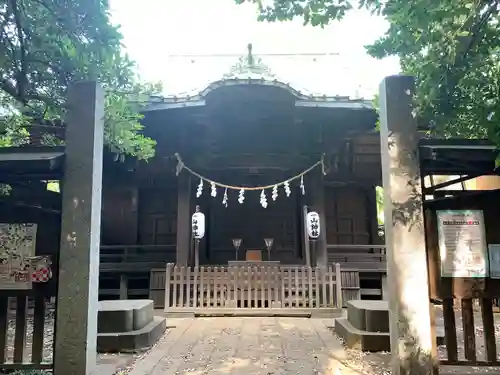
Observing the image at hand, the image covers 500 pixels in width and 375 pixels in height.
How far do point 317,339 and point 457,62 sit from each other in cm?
521

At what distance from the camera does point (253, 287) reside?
11.5m

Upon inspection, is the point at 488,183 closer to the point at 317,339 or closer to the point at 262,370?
the point at 317,339

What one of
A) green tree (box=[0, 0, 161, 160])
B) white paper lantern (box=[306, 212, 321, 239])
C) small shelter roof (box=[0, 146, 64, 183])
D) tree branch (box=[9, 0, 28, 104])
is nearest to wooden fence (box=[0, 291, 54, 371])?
small shelter roof (box=[0, 146, 64, 183])

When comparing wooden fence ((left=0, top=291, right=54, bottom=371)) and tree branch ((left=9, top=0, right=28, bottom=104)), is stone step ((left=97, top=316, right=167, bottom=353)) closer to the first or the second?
wooden fence ((left=0, top=291, right=54, bottom=371))

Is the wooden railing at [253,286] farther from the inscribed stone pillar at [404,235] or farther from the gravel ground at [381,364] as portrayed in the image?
the inscribed stone pillar at [404,235]

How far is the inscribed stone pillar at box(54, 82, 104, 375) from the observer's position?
4.89m

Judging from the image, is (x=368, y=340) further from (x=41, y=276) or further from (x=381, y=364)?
(x=41, y=276)

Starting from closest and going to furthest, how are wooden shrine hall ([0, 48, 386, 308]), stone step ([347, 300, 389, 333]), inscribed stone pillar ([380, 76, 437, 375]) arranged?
1. inscribed stone pillar ([380, 76, 437, 375])
2. stone step ([347, 300, 389, 333])
3. wooden shrine hall ([0, 48, 386, 308])

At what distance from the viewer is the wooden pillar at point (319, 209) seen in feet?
42.3

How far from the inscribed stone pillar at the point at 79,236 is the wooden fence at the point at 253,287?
626 cm

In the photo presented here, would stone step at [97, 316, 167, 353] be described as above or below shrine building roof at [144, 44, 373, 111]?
below

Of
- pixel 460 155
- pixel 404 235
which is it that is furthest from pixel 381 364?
pixel 460 155

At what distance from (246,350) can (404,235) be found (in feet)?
11.0

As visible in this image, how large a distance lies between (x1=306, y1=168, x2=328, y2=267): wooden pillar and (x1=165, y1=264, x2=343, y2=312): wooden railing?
1.31m
